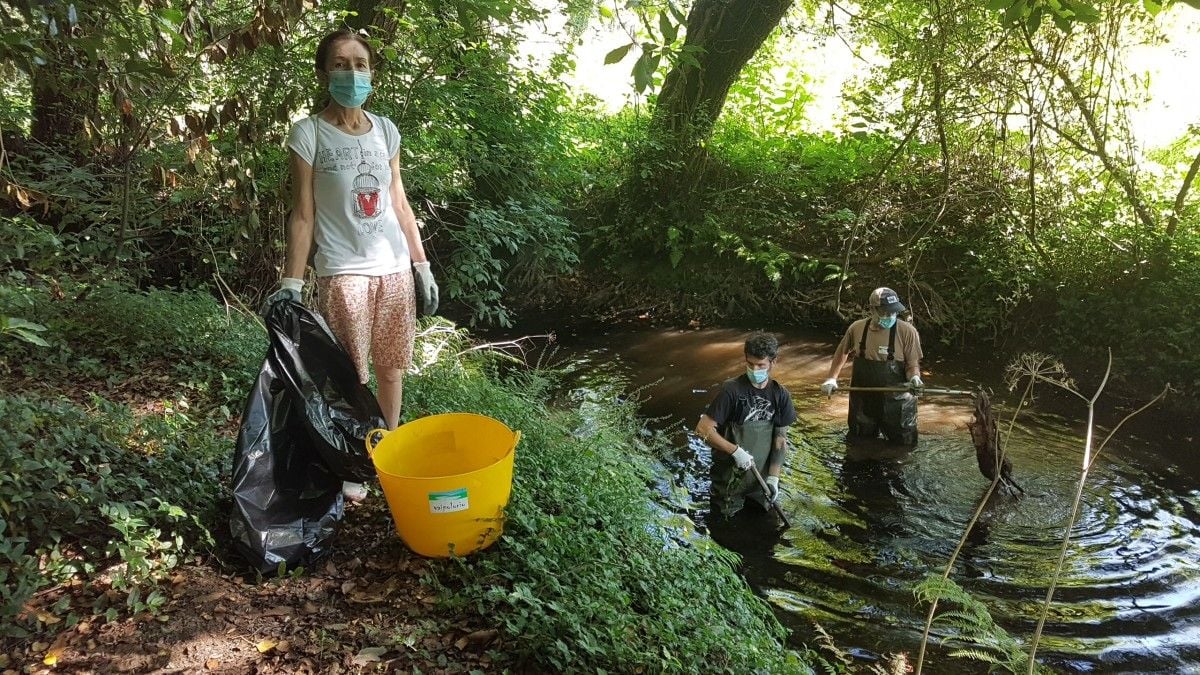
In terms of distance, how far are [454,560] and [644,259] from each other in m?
7.89

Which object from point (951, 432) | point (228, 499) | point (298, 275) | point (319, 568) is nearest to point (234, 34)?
point (298, 275)

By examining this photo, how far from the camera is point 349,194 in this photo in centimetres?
297

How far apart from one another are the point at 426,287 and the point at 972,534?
3846 mm

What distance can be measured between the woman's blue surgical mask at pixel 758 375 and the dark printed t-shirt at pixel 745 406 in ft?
0.15

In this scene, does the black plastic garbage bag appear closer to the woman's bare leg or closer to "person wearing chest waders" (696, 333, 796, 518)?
the woman's bare leg

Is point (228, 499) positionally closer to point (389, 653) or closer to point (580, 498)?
point (389, 653)

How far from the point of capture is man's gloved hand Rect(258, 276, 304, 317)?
2.82 meters

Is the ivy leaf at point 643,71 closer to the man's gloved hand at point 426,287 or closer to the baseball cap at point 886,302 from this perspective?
the man's gloved hand at point 426,287

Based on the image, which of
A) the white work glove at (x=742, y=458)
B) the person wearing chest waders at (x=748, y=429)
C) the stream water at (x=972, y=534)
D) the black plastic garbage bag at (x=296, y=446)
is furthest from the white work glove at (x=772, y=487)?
the black plastic garbage bag at (x=296, y=446)

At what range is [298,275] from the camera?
2941 mm

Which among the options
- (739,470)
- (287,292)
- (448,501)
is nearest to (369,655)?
(448,501)

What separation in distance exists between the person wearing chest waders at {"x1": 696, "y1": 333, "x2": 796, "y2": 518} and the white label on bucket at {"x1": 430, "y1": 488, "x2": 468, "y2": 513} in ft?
7.11

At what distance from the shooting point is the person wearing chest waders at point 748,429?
4.48 meters

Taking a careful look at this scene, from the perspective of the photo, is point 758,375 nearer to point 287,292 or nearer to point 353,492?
point 353,492
